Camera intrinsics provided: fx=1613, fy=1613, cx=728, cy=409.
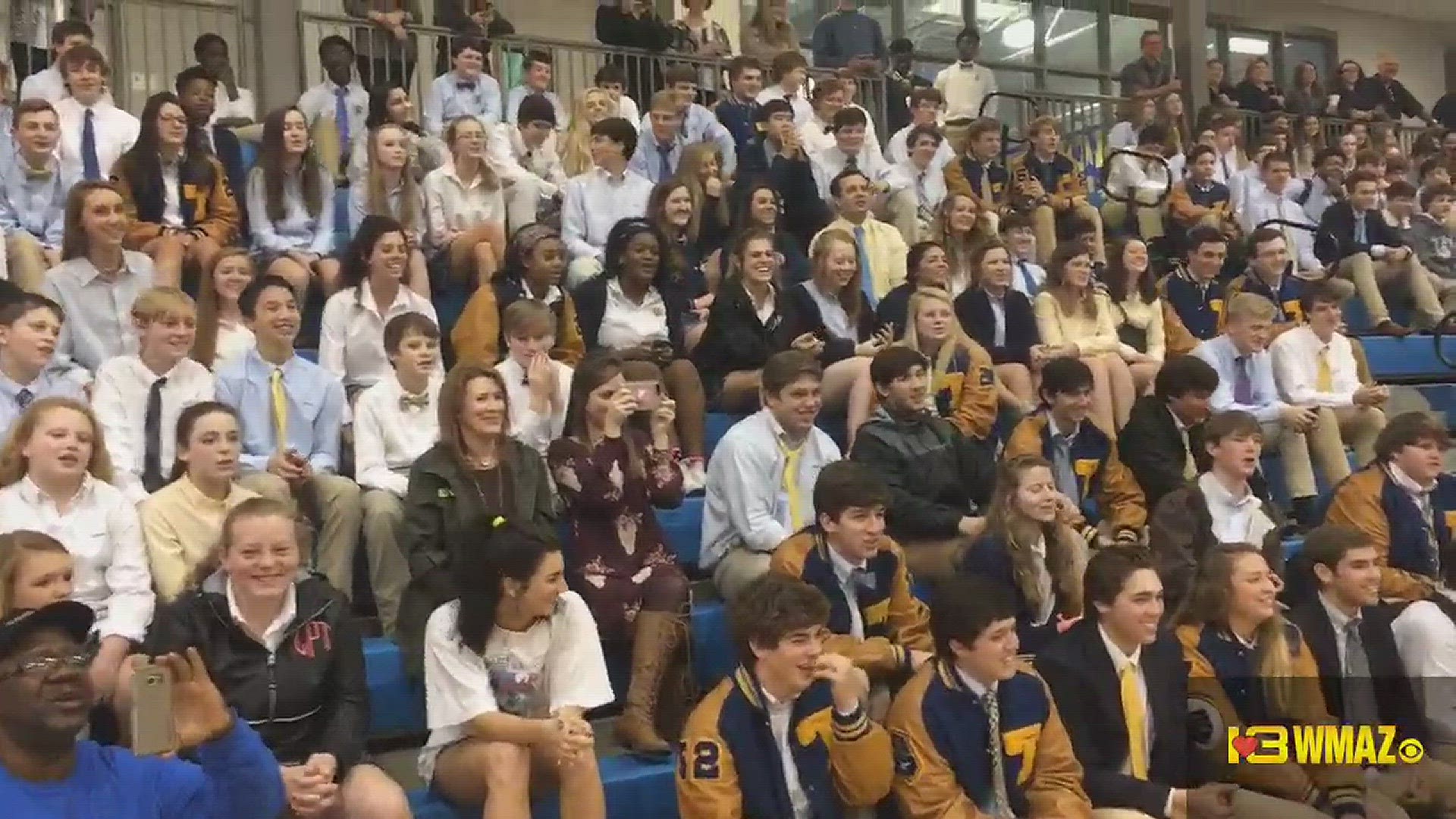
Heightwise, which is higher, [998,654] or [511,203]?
[511,203]

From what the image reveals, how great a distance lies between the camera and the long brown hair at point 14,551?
3.10 m

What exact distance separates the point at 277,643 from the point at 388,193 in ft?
10.6

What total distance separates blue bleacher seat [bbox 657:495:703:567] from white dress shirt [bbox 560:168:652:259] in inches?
78.2

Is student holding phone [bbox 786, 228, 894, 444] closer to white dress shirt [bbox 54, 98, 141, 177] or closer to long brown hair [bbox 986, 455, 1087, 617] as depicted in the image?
long brown hair [bbox 986, 455, 1087, 617]

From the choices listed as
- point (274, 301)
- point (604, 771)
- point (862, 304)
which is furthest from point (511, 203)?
point (604, 771)

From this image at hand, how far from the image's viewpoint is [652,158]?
7.66 m

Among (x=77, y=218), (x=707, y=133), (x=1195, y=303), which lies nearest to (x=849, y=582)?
(x=77, y=218)

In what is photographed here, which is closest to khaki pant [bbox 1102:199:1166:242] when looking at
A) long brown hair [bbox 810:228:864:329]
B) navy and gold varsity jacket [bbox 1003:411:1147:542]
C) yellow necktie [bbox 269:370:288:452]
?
long brown hair [bbox 810:228:864:329]

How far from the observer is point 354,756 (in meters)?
3.29

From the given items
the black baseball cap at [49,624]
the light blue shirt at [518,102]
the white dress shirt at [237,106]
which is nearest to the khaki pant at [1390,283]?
the light blue shirt at [518,102]

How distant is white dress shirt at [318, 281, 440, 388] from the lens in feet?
17.0

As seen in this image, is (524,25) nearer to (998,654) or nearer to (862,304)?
(862,304)

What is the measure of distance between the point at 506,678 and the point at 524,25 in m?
7.98

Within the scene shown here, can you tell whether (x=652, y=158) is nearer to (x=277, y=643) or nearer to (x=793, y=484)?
(x=793, y=484)
